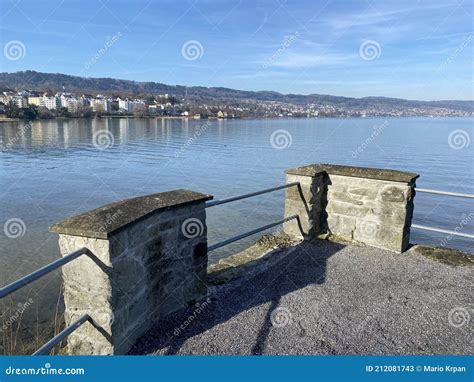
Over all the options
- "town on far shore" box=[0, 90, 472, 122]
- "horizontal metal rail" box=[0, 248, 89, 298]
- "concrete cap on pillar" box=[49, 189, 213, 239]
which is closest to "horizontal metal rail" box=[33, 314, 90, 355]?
"horizontal metal rail" box=[0, 248, 89, 298]

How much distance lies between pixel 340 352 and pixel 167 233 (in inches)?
72.5

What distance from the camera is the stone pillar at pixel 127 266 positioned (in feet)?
9.92

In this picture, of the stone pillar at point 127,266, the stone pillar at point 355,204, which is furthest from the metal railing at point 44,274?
the stone pillar at point 355,204

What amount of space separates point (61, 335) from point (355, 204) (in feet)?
15.2


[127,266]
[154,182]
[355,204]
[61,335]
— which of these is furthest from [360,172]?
[154,182]

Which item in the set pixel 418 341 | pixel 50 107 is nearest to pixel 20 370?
pixel 418 341

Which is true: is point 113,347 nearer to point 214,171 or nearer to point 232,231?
point 232,231

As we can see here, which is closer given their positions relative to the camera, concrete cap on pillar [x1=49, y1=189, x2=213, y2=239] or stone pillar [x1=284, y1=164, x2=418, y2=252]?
concrete cap on pillar [x1=49, y1=189, x2=213, y2=239]

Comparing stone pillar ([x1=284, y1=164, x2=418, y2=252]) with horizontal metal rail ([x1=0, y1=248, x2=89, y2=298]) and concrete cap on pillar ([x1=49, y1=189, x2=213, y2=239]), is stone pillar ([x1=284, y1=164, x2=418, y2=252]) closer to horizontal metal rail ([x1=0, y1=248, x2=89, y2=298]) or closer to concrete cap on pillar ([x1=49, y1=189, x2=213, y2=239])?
concrete cap on pillar ([x1=49, y1=189, x2=213, y2=239])

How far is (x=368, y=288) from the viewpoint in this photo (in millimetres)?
4648

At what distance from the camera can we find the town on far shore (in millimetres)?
78062

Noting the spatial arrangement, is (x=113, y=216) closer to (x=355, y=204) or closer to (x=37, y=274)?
(x=37, y=274)

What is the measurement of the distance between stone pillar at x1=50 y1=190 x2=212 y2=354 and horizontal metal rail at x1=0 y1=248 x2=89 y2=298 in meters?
0.15

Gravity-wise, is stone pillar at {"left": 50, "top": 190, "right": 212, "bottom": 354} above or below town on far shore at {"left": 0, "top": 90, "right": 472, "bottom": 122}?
below
